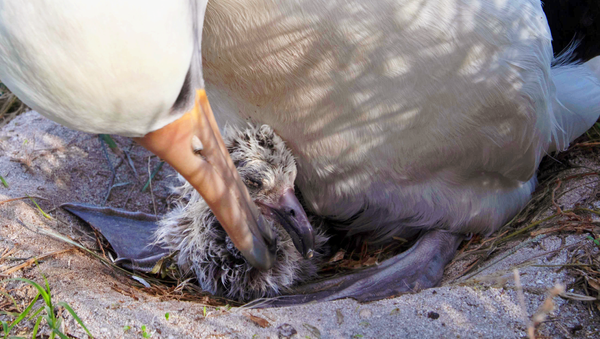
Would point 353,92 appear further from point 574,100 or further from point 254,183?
point 574,100

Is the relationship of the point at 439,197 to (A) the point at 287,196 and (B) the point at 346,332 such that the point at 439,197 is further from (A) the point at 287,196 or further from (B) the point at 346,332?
(B) the point at 346,332

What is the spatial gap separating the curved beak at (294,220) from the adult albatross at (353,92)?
0.17m

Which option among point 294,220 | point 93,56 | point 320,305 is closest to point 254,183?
point 294,220

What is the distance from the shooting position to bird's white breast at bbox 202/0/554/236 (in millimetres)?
1583

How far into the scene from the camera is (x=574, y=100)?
237 centimetres

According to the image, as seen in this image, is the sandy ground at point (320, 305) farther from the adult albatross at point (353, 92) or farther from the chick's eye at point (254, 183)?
the chick's eye at point (254, 183)

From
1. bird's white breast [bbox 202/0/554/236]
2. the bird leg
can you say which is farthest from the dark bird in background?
the bird leg

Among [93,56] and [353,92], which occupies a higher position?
[93,56]

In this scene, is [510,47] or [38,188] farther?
[38,188]

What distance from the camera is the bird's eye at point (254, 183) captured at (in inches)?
82.7

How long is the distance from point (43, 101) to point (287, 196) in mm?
1161

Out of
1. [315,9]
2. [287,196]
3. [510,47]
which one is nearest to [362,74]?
[315,9]

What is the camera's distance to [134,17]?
3.46 ft

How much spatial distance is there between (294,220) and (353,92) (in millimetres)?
625
